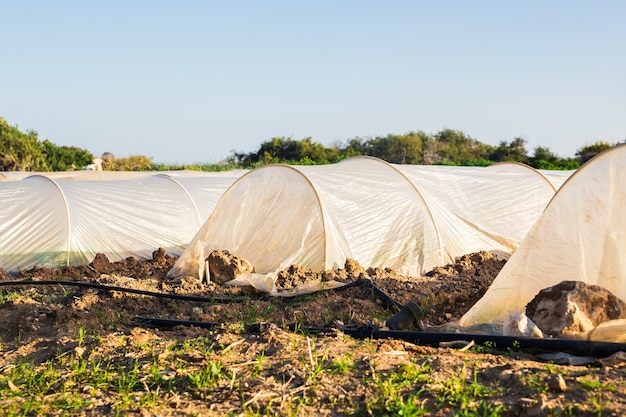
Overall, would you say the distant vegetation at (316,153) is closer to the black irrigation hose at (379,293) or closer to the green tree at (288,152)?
the green tree at (288,152)

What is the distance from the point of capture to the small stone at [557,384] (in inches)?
148

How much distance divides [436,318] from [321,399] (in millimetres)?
2939

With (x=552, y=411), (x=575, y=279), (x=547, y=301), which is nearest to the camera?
(x=552, y=411)

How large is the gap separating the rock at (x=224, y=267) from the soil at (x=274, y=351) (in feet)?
1.46

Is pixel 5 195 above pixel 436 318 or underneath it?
above

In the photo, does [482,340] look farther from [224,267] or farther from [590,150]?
[590,150]

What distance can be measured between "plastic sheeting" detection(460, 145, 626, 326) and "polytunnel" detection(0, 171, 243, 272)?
7007 mm

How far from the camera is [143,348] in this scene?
518 centimetres

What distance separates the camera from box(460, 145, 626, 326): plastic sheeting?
596 cm

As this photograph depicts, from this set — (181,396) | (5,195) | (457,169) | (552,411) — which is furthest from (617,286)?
(5,195)

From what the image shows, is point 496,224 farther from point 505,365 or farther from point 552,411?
point 552,411

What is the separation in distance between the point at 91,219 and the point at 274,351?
24.6 ft

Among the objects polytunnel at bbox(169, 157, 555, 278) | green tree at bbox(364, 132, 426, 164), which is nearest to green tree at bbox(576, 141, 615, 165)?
green tree at bbox(364, 132, 426, 164)

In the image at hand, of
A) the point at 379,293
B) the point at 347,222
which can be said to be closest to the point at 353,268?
the point at 347,222
